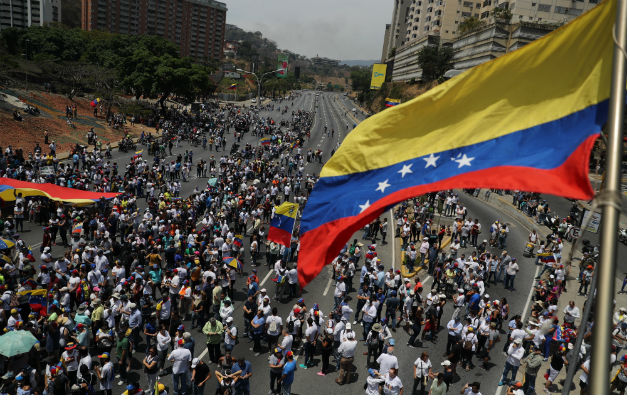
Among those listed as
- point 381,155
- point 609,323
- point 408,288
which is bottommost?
point 408,288

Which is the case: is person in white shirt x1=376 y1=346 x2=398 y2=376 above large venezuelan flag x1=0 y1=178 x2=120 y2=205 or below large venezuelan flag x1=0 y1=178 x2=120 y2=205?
below

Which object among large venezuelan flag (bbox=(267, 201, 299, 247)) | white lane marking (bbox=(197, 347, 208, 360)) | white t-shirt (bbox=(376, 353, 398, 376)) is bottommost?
white lane marking (bbox=(197, 347, 208, 360))

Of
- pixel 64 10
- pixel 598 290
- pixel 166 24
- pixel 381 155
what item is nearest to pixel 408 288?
pixel 381 155

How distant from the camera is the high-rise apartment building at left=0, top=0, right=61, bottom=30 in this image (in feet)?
445

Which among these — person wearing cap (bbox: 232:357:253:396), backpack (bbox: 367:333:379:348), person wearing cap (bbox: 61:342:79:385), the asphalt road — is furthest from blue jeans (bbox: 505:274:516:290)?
person wearing cap (bbox: 61:342:79:385)

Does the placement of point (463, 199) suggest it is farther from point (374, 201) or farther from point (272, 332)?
point (374, 201)

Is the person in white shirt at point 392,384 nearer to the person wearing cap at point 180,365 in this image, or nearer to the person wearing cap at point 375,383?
the person wearing cap at point 375,383

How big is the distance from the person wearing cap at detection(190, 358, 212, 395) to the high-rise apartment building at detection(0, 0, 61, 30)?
155637 mm

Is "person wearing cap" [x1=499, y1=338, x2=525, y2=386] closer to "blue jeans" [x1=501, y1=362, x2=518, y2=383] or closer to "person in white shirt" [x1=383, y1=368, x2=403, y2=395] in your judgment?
"blue jeans" [x1=501, y1=362, x2=518, y2=383]

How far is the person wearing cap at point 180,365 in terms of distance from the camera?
34.3 feet

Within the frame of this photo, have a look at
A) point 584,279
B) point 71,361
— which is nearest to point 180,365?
point 71,361

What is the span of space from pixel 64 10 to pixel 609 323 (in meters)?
207

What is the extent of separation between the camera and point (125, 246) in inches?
701

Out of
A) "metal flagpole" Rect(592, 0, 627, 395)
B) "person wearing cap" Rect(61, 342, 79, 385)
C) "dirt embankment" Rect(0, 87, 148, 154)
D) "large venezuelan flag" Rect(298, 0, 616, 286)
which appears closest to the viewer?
"metal flagpole" Rect(592, 0, 627, 395)
